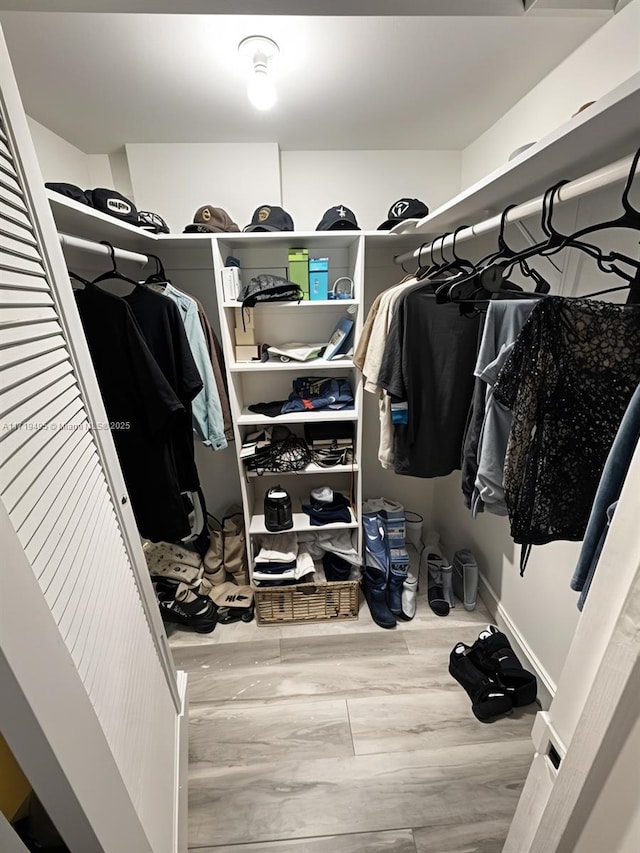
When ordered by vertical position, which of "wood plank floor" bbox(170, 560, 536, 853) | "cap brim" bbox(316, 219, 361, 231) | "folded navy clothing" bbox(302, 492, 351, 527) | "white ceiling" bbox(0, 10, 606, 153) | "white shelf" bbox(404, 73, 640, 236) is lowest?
"wood plank floor" bbox(170, 560, 536, 853)

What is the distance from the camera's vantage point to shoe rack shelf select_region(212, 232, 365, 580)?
5.12ft

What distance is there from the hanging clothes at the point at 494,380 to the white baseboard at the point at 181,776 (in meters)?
1.29

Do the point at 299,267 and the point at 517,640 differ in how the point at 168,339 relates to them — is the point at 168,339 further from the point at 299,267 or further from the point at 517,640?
the point at 517,640

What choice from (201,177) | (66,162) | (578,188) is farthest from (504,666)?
(66,162)

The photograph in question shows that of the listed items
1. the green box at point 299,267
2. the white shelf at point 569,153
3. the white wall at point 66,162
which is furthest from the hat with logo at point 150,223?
the white shelf at point 569,153

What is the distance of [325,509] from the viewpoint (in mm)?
1868

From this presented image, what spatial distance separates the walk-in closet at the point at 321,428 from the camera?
59 cm

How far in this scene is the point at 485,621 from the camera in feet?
6.11

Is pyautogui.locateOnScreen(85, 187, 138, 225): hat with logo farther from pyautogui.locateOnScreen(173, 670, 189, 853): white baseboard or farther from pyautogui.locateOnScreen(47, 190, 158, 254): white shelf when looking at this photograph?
pyautogui.locateOnScreen(173, 670, 189, 853): white baseboard

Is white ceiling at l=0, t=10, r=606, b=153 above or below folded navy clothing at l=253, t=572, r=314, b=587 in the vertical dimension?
above

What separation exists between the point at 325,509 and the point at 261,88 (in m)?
1.70

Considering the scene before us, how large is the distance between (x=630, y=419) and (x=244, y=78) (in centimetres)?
151

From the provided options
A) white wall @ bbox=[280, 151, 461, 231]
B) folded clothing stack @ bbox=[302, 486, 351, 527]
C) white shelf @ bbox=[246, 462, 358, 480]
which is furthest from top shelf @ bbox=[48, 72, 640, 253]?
folded clothing stack @ bbox=[302, 486, 351, 527]

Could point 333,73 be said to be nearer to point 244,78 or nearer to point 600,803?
point 244,78
